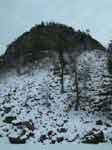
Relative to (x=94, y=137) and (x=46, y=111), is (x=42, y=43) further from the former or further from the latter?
(x=94, y=137)

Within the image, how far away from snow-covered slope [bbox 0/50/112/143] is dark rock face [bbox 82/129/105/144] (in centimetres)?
9

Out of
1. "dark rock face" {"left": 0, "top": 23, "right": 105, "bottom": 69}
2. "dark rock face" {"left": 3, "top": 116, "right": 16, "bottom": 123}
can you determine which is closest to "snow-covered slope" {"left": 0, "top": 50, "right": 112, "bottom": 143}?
"dark rock face" {"left": 3, "top": 116, "right": 16, "bottom": 123}

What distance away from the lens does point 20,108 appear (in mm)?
28344

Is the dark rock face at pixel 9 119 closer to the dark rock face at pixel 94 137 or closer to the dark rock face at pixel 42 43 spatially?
the dark rock face at pixel 94 137

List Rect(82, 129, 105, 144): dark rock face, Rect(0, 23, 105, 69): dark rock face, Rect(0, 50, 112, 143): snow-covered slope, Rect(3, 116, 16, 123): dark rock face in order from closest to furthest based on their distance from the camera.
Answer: Rect(82, 129, 105, 144): dark rock face, Rect(0, 50, 112, 143): snow-covered slope, Rect(3, 116, 16, 123): dark rock face, Rect(0, 23, 105, 69): dark rock face

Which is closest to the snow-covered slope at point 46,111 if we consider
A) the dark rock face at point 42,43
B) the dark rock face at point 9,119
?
the dark rock face at point 9,119

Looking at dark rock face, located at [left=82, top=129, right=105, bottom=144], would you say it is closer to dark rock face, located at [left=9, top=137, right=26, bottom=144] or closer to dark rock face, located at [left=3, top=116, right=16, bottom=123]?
dark rock face, located at [left=9, top=137, right=26, bottom=144]

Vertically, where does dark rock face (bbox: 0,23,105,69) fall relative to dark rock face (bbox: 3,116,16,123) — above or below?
above

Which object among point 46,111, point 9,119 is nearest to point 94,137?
point 46,111

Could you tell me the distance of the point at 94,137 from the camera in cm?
2255

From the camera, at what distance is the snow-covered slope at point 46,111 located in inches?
914

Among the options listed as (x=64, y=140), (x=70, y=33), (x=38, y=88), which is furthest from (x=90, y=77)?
(x=70, y=33)

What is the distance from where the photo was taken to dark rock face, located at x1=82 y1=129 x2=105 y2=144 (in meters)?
22.2

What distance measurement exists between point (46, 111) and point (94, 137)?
6973 mm
